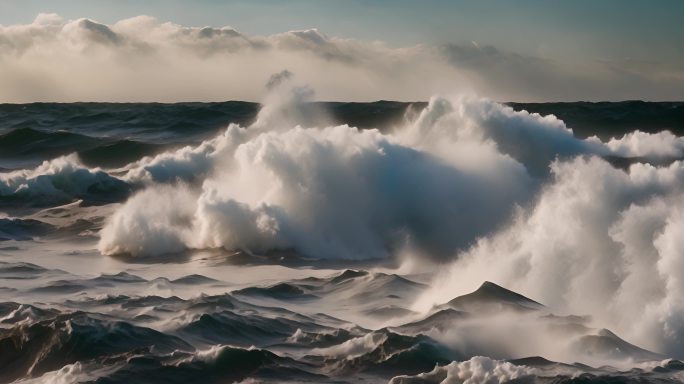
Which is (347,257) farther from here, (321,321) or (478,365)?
(478,365)

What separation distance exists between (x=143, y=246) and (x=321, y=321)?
6689mm

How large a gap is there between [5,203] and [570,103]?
908 inches

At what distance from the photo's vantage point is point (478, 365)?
29.4ft

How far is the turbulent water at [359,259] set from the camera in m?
9.73

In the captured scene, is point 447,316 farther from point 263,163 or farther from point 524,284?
point 263,163

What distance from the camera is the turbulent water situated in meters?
9.73

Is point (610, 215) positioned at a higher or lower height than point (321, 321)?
higher

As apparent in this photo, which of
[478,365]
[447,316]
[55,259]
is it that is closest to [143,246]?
[55,259]

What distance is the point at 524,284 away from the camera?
13242 millimetres

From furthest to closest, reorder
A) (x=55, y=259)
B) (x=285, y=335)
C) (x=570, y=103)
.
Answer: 1. (x=570, y=103)
2. (x=55, y=259)
3. (x=285, y=335)

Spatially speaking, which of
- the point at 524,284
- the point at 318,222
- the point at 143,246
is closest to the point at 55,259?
the point at 143,246

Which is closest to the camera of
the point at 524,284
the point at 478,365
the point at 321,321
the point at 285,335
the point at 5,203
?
the point at 478,365

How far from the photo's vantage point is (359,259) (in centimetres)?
1711

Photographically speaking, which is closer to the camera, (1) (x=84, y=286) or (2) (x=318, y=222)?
(1) (x=84, y=286)
